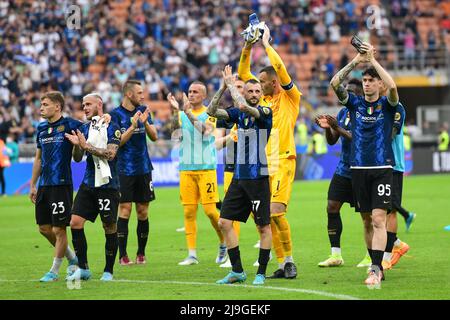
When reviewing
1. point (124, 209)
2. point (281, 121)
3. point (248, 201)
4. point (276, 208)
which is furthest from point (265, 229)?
point (124, 209)

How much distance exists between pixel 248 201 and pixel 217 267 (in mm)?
2093

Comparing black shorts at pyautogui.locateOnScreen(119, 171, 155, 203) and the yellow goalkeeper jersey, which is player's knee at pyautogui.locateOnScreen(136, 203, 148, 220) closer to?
black shorts at pyautogui.locateOnScreen(119, 171, 155, 203)

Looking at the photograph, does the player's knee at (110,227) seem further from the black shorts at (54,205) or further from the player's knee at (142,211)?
the player's knee at (142,211)

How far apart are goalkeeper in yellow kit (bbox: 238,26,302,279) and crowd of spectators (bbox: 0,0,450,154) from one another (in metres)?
20.7

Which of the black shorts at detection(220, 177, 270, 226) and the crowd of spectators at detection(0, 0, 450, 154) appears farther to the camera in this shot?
the crowd of spectators at detection(0, 0, 450, 154)

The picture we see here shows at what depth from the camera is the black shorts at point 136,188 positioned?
13930 mm

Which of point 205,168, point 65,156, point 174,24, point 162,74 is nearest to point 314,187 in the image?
point 162,74

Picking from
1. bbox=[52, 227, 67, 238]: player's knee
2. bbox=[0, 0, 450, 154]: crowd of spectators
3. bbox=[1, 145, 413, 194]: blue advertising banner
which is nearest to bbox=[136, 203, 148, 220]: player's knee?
bbox=[52, 227, 67, 238]: player's knee

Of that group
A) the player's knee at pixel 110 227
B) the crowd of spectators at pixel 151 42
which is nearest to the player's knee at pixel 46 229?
the player's knee at pixel 110 227

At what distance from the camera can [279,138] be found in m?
12.3

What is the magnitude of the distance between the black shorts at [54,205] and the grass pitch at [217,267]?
0.77 metres

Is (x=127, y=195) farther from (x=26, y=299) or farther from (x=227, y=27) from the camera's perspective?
(x=227, y=27)

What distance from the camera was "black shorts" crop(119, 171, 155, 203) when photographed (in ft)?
45.7

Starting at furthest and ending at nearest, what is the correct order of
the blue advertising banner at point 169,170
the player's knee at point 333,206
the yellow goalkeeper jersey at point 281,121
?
1. the blue advertising banner at point 169,170
2. the player's knee at point 333,206
3. the yellow goalkeeper jersey at point 281,121
